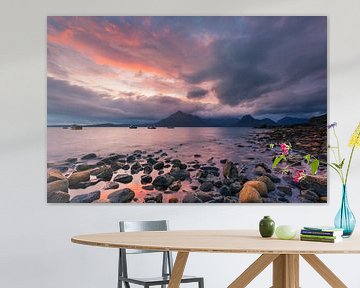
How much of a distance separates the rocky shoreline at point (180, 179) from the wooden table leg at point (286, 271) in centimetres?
202

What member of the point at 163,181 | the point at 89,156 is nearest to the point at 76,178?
the point at 89,156

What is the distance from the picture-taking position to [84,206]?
21.2 ft

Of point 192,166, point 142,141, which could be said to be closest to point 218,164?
point 192,166

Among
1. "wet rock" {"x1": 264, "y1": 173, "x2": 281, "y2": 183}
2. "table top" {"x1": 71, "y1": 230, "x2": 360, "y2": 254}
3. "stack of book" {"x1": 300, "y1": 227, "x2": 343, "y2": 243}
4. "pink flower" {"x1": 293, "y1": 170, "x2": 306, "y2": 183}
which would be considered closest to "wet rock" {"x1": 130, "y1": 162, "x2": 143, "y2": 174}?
"wet rock" {"x1": 264, "y1": 173, "x2": 281, "y2": 183}

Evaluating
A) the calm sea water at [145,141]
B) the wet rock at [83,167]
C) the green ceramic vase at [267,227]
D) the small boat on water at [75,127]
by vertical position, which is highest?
the small boat on water at [75,127]

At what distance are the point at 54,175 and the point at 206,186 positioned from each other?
1.20 metres

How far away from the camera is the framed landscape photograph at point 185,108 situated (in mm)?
6477

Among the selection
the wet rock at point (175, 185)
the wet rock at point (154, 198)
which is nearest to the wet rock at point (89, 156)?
the wet rock at point (154, 198)

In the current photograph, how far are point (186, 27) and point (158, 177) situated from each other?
1204 mm

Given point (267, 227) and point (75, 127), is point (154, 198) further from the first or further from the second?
point (267, 227)

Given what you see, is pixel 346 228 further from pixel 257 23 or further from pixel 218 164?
pixel 257 23

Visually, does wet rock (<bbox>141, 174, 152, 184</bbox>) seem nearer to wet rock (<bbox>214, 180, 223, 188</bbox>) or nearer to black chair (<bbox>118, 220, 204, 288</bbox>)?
wet rock (<bbox>214, 180, 223, 188</bbox>)

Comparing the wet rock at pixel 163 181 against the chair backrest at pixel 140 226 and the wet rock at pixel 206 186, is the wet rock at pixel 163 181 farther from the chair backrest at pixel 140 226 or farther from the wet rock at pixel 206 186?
the chair backrest at pixel 140 226

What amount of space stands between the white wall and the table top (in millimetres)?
1676
